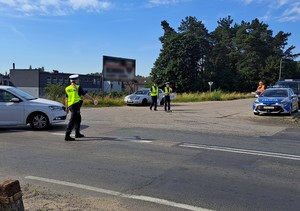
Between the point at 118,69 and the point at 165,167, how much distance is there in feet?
111

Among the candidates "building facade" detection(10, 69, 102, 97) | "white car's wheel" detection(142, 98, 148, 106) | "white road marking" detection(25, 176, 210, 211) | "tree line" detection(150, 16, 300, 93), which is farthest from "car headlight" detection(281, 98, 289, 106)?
"building facade" detection(10, 69, 102, 97)

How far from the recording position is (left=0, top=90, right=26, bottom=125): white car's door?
472 inches

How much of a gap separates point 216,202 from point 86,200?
1.74m

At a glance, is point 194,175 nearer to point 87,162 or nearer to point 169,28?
point 87,162

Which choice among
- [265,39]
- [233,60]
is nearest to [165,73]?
[233,60]

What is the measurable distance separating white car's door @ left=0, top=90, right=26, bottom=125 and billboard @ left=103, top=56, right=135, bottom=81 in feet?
83.8

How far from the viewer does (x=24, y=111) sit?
476 inches

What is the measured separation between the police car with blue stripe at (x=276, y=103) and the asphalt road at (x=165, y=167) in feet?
20.5

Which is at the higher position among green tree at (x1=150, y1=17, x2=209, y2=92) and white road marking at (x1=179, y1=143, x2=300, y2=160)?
green tree at (x1=150, y1=17, x2=209, y2=92)

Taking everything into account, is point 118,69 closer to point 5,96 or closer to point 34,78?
point 5,96

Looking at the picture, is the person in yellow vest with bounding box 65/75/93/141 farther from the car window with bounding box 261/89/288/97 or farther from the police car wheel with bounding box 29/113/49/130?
the car window with bounding box 261/89/288/97

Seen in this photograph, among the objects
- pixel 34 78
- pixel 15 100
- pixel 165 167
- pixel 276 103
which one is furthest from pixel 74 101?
pixel 34 78

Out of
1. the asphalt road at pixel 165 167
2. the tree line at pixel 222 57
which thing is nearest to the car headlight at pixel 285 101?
the asphalt road at pixel 165 167

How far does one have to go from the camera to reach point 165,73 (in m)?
71.2
